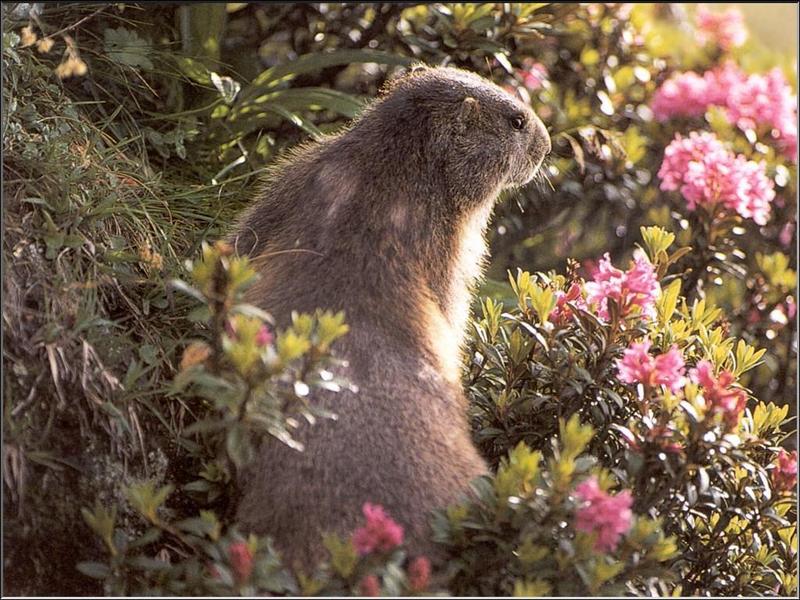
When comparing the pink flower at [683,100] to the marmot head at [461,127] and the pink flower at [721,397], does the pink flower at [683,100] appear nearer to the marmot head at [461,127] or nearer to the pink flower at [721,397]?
the marmot head at [461,127]

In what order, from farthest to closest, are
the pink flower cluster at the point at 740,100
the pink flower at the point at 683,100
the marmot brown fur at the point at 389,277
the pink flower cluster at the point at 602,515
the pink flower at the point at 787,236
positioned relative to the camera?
the pink flower at the point at 683,100
the pink flower cluster at the point at 740,100
the pink flower at the point at 787,236
the marmot brown fur at the point at 389,277
the pink flower cluster at the point at 602,515

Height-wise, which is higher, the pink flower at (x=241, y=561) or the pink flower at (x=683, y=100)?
the pink flower at (x=241, y=561)

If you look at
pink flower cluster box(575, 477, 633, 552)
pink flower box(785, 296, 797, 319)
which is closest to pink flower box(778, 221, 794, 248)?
pink flower box(785, 296, 797, 319)

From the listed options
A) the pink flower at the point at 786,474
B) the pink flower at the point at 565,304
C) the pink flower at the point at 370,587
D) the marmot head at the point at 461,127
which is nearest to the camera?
the pink flower at the point at 370,587

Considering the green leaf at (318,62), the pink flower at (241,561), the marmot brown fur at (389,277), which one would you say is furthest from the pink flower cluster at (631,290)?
the green leaf at (318,62)

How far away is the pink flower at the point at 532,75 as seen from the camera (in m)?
A: 6.75

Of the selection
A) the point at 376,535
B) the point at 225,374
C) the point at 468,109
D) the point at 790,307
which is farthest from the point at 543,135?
the point at 376,535

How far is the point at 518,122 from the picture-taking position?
16.0ft

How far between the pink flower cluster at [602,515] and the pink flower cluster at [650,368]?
603 mm

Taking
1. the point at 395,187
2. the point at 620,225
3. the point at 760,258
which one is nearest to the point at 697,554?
the point at 395,187

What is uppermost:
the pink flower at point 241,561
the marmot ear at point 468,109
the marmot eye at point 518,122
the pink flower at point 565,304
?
the marmot ear at point 468,109

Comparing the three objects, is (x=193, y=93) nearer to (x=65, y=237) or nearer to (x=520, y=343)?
(x=65, y=237)

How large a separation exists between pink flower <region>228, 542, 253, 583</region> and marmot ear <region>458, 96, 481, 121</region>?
7.46 feet

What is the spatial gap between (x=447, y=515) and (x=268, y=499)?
1.87ft
